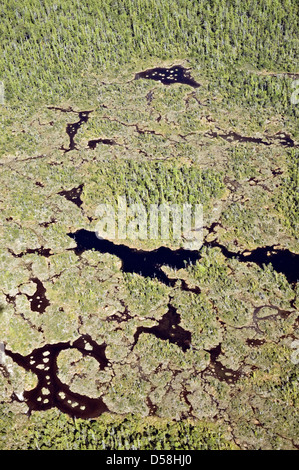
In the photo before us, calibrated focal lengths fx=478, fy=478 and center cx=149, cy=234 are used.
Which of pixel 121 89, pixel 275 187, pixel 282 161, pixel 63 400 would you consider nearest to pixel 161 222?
pixel 275 187

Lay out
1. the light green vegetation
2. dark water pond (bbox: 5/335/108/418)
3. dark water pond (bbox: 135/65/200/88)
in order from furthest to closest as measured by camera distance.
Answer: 1. dark water pond (bbox: 135/65/200/88)
2. dark water pond (bbox: 5/335/108/418)
3. the light green vegetation

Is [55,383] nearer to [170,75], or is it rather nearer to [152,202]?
[152,202]

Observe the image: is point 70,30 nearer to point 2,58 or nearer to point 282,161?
point 2,58

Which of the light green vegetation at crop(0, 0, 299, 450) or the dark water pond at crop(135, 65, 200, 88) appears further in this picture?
the dark water pond at crop(135, 65, 200, 88)

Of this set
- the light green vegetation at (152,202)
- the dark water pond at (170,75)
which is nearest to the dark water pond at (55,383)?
the light green vegetation at (152,202)

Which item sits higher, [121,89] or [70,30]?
[70,30]

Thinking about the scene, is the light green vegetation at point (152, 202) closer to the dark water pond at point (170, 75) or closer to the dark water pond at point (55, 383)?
the dark water pond at point (55, 383)

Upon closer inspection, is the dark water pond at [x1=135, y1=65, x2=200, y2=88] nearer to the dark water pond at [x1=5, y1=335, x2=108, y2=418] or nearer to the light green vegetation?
the light green vegetation

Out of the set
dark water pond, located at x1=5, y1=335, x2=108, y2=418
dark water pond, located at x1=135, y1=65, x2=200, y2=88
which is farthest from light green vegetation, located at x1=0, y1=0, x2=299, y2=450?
dark water pond, located at x1=135, y1=65, x2=200, y2=88

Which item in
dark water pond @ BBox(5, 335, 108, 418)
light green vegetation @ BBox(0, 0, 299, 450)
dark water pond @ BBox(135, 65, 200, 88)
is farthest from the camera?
dark water pond @ BBox(135, 65, 200, 88)
